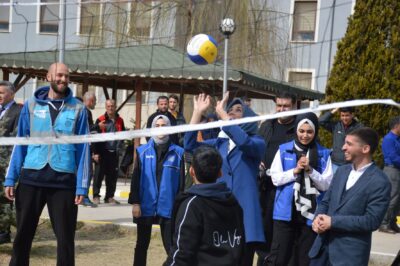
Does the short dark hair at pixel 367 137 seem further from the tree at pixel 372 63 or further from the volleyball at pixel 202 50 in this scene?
the tree at pixel 372 63

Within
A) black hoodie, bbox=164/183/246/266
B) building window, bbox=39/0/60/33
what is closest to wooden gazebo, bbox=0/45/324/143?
building window, bbox=39/0/60/33

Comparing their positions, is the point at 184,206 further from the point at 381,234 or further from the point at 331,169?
the point at 381,234

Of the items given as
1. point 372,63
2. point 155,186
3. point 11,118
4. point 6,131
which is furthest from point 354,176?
point 372,63

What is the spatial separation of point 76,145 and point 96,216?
5645 mm

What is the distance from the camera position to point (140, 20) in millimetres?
25953

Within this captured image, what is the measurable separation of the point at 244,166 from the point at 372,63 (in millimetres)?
8817

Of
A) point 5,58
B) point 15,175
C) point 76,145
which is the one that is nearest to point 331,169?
point 76,145

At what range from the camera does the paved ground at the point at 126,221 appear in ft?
31.2

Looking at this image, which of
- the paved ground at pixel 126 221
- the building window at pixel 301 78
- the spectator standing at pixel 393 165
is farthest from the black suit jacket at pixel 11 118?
the building window at pixel 301 78

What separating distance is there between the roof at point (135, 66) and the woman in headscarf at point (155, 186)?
29.4 feet

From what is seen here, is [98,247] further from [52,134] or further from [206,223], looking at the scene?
[206,223]

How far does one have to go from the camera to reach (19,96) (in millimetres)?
30281

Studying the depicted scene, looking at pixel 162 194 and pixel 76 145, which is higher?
pixel 76 145

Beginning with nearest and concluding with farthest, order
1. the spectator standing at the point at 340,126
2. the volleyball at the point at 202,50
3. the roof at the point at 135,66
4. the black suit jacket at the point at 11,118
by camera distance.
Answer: the black suit jacket at the point at 11,118, the spectator standing at the point at 340,126, the volleyball at the point at 202,50, the roof at the point at 135,66
